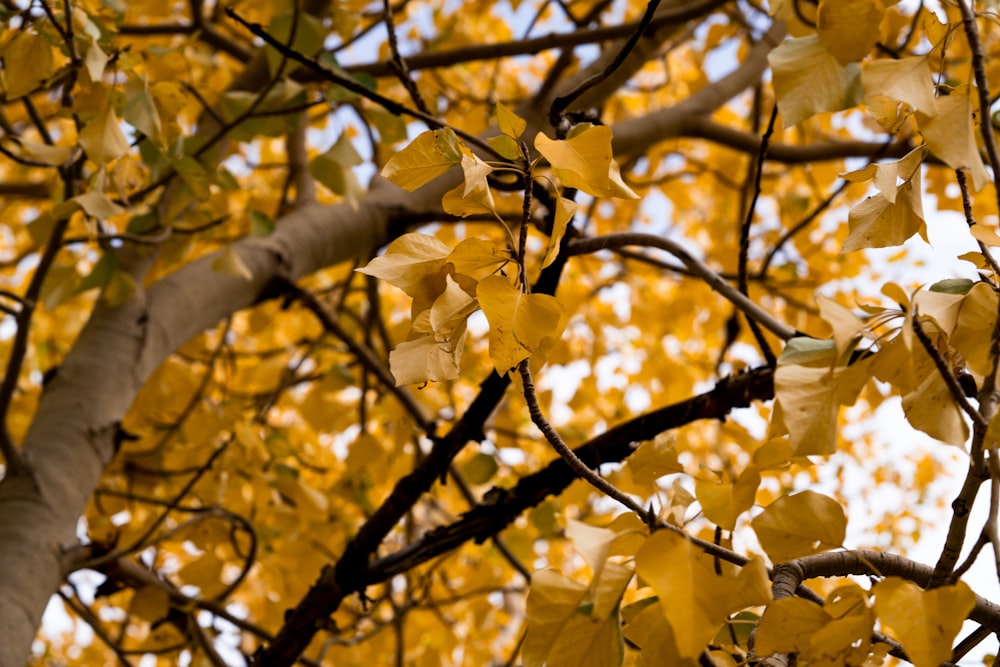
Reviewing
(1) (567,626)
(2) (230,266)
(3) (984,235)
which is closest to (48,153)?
(2) (230,266)

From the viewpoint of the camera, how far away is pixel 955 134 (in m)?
0.44

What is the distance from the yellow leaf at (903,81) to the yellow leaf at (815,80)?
26 mm

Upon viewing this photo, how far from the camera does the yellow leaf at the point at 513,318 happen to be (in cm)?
→ 45

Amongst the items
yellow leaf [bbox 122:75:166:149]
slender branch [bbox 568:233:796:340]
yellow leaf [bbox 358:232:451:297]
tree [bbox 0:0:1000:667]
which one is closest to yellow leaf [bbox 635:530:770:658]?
tree [bbox 0:0:1000:667]

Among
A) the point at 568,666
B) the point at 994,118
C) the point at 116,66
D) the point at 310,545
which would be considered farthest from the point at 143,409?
the point at 994,118

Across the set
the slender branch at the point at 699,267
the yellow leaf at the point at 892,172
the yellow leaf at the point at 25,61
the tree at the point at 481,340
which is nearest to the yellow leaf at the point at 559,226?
the tree at the point at 481,340

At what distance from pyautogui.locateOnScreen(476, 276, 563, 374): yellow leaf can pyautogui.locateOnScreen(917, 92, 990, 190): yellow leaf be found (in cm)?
21

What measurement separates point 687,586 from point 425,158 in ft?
0.93

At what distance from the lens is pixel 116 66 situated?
2.96 feet

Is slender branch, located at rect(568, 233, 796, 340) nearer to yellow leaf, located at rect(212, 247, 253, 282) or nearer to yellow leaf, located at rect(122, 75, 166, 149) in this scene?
yellow leaf, located at rect(122, 75, 166, 149)

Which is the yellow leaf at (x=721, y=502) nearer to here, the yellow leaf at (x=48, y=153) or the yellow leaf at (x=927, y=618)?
the yellow leaf at (x=927, y=618)

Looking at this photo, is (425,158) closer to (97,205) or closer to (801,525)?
(801,525)

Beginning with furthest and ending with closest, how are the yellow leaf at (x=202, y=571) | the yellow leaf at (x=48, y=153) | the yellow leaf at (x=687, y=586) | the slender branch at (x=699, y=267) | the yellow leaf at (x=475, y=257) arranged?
the yellow leaf at (x=202, y=571) → the yellow leaf at (x=48, y=153) → the slender branch at (x=699, y=267) → the yellow leaf at (x=475, y=257) → the yellow leaf at (x=687, y=586)

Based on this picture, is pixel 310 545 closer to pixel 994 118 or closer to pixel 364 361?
pixel 364 361
